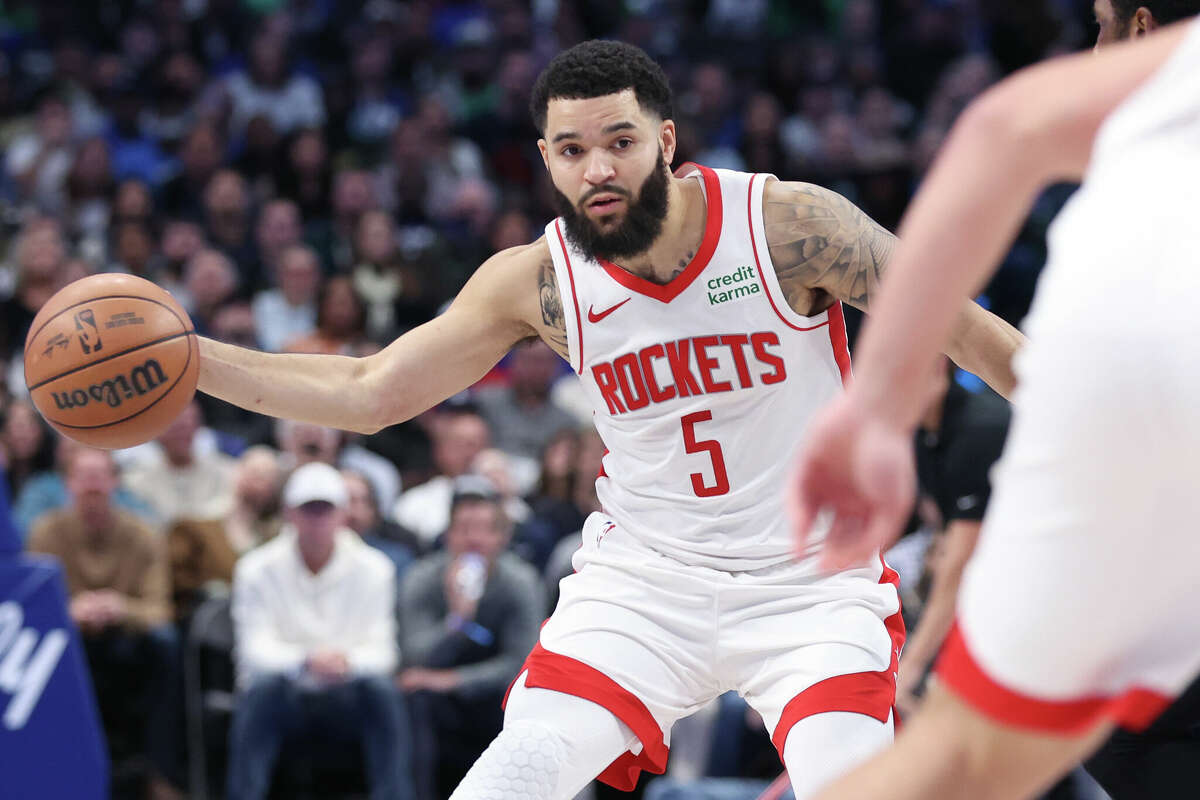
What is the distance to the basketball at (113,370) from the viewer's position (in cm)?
354

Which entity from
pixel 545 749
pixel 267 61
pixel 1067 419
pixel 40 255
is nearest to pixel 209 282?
pixel 40 255

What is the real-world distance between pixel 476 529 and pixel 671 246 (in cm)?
357

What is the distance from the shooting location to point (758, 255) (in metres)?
3.54

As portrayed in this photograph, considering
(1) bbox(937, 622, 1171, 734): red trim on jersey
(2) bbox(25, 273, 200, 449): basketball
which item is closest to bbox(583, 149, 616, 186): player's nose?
(2) bbox(25, 273, 200, 449): basketball

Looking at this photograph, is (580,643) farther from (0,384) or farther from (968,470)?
(0,384)

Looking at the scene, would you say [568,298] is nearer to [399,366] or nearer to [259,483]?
[399,366]

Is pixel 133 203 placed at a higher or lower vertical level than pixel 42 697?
higher

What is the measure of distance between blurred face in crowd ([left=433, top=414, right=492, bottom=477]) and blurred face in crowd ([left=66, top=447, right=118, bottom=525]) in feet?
6.22

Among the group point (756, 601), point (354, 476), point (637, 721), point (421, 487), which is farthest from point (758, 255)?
point (421, 487)

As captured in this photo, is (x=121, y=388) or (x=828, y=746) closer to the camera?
(x=828, y=746)

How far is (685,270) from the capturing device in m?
3.58

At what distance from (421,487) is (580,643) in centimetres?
512

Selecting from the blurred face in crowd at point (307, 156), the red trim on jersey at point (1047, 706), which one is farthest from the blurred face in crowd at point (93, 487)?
the red trim on jersey at point (1047, 706)

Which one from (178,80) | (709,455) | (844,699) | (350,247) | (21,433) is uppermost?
(178,80)
